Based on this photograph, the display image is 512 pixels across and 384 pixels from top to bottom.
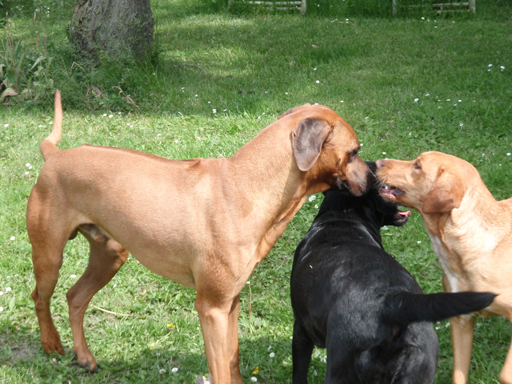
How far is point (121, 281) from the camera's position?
16.6 feet

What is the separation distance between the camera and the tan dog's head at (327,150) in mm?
3307

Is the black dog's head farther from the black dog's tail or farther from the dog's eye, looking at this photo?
the black dog's tail

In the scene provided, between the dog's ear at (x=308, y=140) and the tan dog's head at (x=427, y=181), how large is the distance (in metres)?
0.87

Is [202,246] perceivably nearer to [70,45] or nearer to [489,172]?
[489,172]

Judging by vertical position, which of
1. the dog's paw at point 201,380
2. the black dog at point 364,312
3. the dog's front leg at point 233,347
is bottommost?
the dog's paw at point 201,380

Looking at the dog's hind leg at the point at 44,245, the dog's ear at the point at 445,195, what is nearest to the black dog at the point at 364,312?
the dog's ear at the point at 445,195

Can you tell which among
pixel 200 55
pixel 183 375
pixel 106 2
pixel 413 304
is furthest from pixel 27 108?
pixel 413 304

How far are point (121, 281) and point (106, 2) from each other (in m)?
5.23

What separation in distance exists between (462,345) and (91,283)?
2.74 metres

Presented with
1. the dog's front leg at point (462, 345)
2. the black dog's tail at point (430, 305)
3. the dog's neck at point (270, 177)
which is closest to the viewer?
the black dog's tail at point (430, 305)

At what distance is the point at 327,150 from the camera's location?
3.48m

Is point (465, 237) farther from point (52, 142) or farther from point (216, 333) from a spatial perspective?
point (52, 142)

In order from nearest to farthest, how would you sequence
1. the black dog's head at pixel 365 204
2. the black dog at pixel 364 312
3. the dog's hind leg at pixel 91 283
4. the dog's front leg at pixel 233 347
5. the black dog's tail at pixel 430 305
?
the black dog's tail at pixel 430 305
the black dog at pixel 364 312
the dog's front leg at pixel 233 347
the black dog's head at pixel 365 204
the dog's hind leg at pixel 91 283

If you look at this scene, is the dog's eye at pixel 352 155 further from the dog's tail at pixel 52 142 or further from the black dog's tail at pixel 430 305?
the dog's tail at pixel 52 142
